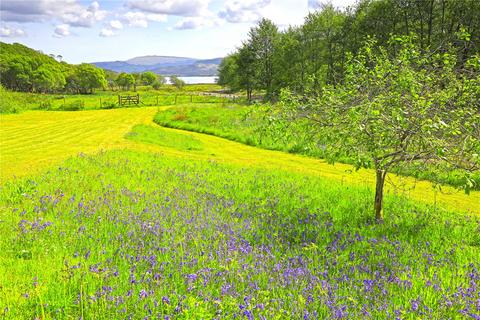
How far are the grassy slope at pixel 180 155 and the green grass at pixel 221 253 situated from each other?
9.14 feet

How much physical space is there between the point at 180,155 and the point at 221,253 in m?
13.6

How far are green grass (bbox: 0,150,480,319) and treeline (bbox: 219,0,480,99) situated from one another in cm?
1951

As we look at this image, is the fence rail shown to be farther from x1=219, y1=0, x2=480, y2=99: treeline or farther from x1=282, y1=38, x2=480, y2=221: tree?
x1=282, y1=38, x2=480, y2=221: tree

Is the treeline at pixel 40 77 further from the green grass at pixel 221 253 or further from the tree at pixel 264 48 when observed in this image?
the green grass at pixel 221 253

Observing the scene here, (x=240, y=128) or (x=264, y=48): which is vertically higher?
(x=264, y=48)

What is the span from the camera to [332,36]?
54.6m

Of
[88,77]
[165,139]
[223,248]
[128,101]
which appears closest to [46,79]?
[88,77]

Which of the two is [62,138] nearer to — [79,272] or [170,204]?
[170,204]

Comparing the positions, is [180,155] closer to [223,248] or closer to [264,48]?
[223,248]

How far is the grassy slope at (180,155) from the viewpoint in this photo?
13.8m

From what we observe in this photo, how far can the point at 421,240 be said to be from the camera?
8398 mm

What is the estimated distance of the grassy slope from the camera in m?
13.8

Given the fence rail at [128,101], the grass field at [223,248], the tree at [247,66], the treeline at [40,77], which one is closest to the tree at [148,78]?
the treeline at [40,77]

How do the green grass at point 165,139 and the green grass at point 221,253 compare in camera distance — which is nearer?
Answer: the green grass at point 221,253
